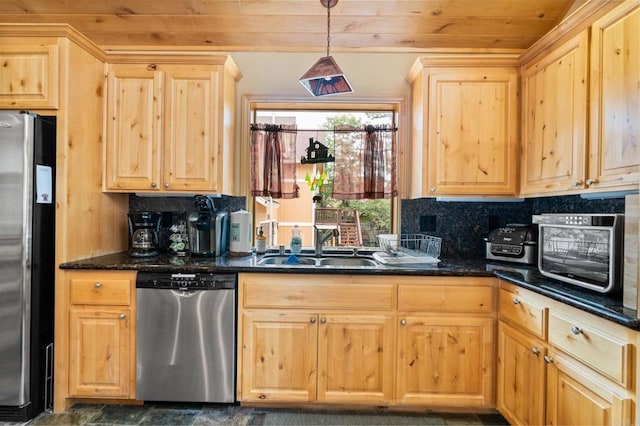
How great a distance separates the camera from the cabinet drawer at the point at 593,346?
116cm

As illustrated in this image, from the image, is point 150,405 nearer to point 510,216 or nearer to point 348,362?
point 348,362

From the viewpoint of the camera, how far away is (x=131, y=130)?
229cm

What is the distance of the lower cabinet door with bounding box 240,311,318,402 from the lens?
6.40 ft

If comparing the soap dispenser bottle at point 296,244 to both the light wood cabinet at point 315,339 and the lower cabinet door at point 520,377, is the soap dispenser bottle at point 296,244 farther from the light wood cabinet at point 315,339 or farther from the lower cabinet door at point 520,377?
the lower cabinet door at point 520,377

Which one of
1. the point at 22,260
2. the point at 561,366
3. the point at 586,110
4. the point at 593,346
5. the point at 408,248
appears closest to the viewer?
the point at 593,346

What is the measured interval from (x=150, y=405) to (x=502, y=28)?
3586mm

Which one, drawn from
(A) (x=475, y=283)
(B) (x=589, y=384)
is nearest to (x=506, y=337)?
(A) (x=475, y=283)

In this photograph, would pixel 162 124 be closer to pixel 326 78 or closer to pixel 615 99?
pixel 326 78

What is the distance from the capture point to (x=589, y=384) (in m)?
1.28

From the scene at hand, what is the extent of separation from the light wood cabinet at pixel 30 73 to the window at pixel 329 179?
1300mm

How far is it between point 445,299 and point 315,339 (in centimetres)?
82

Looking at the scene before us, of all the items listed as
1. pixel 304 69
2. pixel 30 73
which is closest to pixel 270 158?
pixel 304 69

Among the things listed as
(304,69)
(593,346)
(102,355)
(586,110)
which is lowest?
(102,355)

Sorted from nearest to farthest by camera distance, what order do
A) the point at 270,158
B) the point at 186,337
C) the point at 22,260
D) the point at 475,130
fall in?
the point at 22,260 → the point at 186,337 → the point at 475,130 → the point at 270,158
